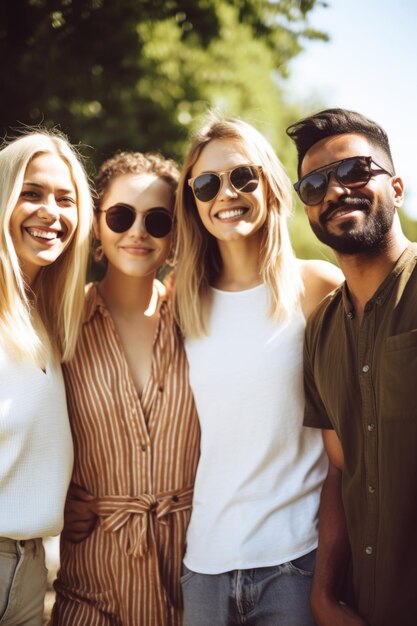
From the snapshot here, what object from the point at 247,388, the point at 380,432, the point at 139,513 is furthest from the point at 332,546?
the point at 139,513

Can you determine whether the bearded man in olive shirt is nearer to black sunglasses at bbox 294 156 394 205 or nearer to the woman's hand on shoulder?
black sunglasses at bbox 294 156 394 205

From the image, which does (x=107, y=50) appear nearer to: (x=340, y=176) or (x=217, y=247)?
(x=217, y=247)

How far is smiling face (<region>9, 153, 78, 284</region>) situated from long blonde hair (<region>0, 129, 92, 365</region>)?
6 cm

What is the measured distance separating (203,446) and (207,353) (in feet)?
1.59

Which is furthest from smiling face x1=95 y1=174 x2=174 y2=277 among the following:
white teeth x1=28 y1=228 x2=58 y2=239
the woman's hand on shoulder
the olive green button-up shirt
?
the olive green button-up shirt

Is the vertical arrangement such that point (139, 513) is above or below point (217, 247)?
below

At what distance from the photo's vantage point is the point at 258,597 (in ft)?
10.1

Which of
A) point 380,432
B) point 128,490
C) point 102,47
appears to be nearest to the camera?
point 380,432

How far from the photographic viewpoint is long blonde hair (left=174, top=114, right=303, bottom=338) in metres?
3.46

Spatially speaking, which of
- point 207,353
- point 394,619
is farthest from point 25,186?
point 394,619

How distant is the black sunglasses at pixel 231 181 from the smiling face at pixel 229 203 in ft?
0.07

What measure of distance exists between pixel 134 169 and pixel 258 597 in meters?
2.41

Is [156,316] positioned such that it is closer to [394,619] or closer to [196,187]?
[196,187]

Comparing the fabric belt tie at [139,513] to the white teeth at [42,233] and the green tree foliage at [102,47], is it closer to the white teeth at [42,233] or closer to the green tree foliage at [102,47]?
the white teeth at [42,233]
